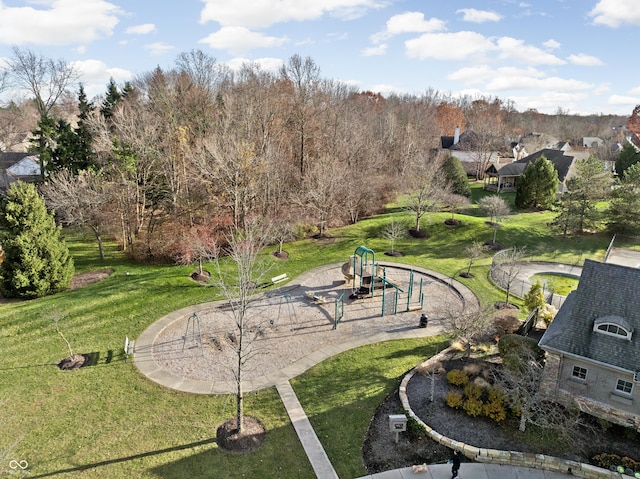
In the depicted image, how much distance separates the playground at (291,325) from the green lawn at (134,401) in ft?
3.34

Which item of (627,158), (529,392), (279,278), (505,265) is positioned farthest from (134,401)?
(627,158)

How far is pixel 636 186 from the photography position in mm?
35188

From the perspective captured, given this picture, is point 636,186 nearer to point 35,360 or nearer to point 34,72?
point 35,360

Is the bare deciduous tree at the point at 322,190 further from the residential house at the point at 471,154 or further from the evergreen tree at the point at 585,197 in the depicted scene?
the residential house at the point at 471,154

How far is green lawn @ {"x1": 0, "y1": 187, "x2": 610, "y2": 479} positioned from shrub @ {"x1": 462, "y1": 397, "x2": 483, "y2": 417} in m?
3.04

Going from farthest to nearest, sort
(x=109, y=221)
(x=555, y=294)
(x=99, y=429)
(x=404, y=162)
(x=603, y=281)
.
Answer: (x=404, y=162), (x=109, y=221), (x=555, y=294), (x=603, y=281), (x=99, y=429)

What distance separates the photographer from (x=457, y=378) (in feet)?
55.0

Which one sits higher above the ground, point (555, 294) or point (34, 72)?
point (34, 72)

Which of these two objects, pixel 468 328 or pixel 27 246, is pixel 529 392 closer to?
pixel 468 328

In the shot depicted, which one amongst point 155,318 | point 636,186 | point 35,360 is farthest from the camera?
point 636,186

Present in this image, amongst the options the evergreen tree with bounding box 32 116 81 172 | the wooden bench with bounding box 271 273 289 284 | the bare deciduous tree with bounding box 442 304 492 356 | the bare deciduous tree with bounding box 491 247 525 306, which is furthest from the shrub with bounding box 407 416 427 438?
the evergreen tree with bounding box 32 116 81 172

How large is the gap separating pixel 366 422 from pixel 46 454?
35.4 feet

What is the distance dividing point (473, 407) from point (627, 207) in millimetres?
30324

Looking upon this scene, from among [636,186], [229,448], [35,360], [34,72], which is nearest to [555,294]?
[636,186]
